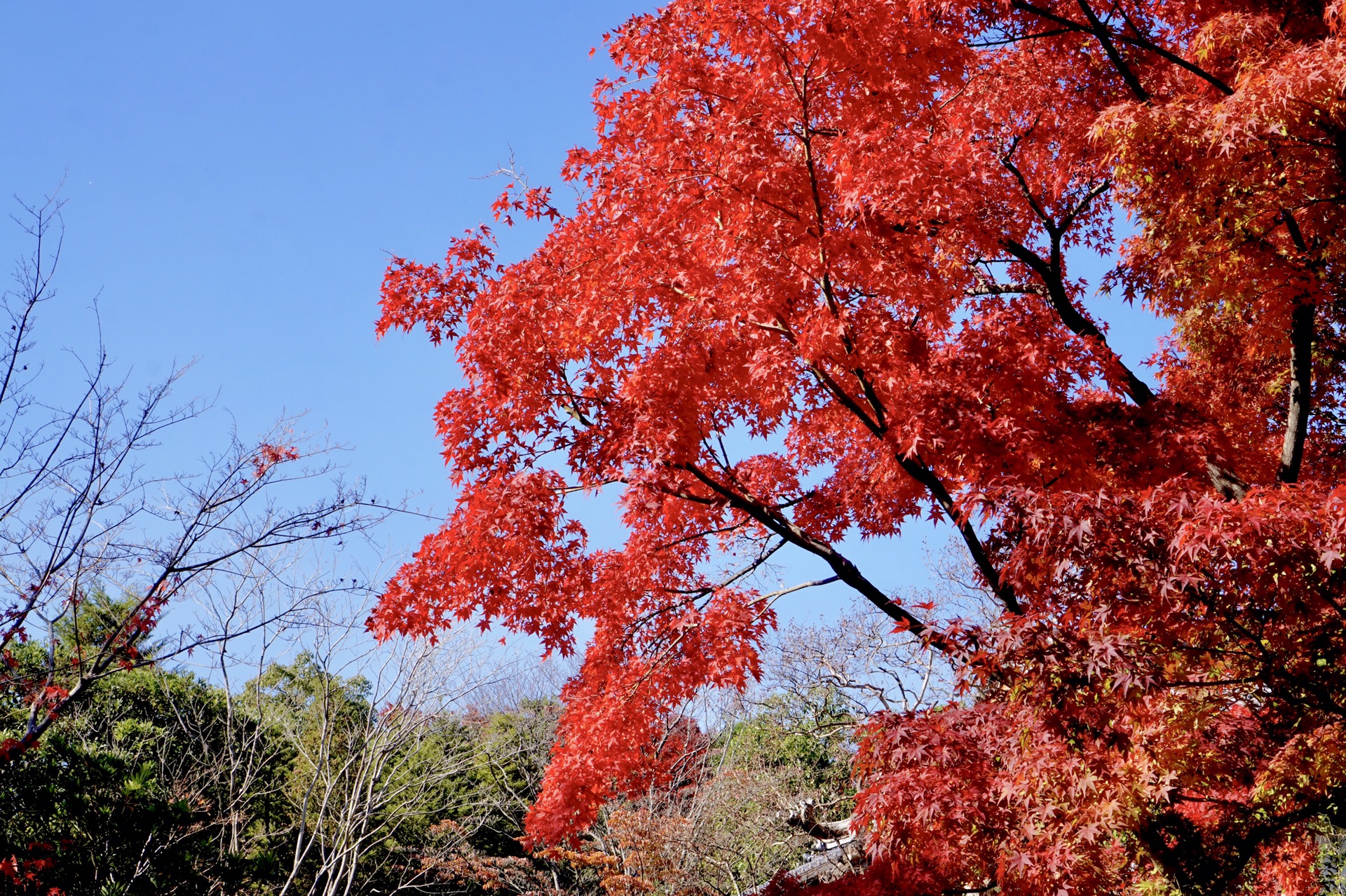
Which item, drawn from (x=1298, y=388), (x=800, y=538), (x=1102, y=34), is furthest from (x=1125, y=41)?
(x=800, y=538)

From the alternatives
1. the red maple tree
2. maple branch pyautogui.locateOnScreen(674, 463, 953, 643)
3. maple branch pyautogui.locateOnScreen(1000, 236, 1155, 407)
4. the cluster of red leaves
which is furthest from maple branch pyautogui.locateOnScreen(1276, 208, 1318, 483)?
the cluster of red leaves

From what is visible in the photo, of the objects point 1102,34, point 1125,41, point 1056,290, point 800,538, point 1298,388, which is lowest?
point 800,538

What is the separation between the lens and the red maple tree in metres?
4.15

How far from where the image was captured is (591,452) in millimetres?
6145

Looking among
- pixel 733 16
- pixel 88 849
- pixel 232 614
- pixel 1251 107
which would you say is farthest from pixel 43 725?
pixel 1251 107

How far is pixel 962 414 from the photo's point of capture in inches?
207

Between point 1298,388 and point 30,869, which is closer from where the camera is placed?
point 1298,388

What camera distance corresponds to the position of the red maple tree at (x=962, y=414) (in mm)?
4148

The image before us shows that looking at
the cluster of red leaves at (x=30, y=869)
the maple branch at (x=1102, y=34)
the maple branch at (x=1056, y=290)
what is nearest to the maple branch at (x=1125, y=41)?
A: the maple branch at (x=1102, y=34)

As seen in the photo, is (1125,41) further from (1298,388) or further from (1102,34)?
(1298,388)

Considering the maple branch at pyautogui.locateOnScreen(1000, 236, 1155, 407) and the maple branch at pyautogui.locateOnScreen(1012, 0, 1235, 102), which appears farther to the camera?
the maple branch at pyautogui.locateOnScreen(1000, 236, 1155, 407)

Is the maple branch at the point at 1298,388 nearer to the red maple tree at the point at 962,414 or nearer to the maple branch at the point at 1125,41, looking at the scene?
the red maple tree at the point at 962,414

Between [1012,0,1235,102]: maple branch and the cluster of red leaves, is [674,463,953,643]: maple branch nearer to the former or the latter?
[1012,0,1235,102]: maple branch

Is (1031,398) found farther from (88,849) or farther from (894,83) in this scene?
(88,849)
